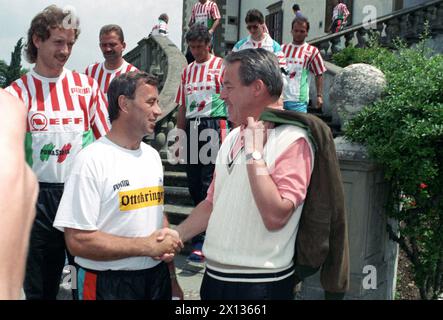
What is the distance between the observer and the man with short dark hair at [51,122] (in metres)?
3.46

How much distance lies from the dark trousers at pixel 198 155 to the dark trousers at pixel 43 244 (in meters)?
2.24

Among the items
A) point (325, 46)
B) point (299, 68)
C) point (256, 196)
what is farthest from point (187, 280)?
point (325, 46)

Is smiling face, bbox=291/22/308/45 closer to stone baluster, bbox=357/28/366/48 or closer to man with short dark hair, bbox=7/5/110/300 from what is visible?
man with short dark hair, bbox=7/5/110/300

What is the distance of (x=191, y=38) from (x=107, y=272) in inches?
140

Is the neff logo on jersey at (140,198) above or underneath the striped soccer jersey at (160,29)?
underneath

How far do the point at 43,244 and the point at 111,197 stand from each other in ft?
3.68

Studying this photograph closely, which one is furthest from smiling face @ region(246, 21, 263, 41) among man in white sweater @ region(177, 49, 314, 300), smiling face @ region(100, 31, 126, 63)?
man in white sweater @ region(177, 49, 314, 300)

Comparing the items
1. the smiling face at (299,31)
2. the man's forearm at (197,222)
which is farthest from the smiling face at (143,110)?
the smiling face at (299,31)

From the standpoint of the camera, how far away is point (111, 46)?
189 inches

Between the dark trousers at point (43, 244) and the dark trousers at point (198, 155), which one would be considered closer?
the dark trousers at point (43, 244)

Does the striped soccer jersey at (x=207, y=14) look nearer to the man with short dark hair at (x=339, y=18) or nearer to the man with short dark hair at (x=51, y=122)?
the man with short dark hair at (x=339, y=18)

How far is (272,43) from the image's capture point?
6641mm

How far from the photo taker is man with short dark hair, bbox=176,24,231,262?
5617 millimetres

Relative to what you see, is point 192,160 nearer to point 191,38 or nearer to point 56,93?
point 191,38
